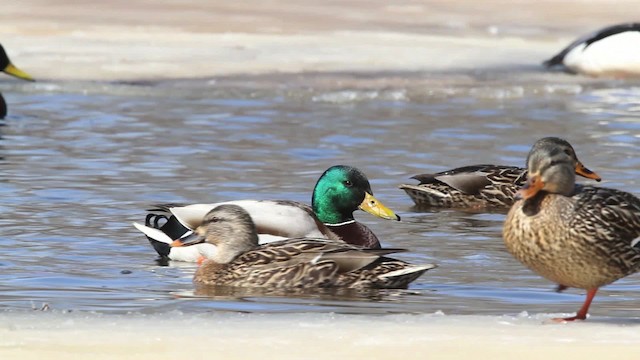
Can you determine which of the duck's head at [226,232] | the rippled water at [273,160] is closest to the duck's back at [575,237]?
the rippled water at [273,160]

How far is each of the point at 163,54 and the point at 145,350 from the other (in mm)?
14927

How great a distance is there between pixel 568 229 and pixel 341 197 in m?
2.99

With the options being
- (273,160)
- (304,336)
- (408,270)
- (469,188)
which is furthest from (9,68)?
(304,336)

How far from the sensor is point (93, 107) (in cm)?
1780

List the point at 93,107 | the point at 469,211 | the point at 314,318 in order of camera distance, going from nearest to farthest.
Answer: the point at 314,318 < the point at 469,211 < the point at 93,107

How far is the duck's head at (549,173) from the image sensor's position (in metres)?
7.63

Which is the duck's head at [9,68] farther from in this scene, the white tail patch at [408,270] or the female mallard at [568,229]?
the female mallard at [568,229]

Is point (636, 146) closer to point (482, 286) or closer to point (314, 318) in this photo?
point (482, 286)

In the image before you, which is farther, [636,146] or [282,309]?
[636,146]

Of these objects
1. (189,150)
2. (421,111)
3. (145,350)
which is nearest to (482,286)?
(145,350)

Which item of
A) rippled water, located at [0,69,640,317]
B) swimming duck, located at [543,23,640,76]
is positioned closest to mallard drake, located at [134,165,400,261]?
rippled water, located at [0,69,640,317]

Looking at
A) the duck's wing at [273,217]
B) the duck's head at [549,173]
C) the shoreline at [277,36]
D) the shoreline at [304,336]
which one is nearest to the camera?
the shoreline at [304,336]

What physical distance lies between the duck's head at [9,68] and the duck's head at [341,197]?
9.20 meters

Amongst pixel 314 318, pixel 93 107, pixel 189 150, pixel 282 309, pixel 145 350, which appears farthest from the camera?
pixel 93 107
